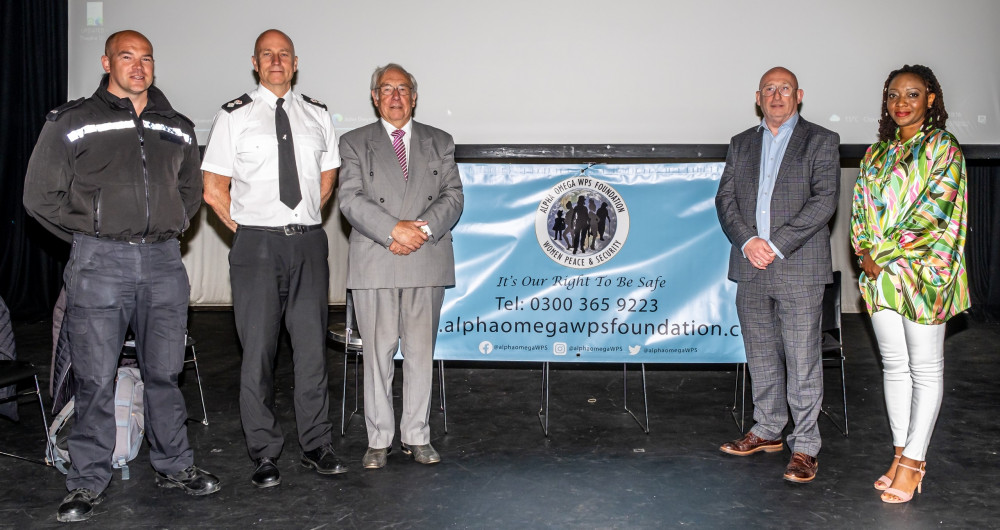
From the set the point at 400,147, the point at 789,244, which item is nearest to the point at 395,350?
→ the point at 400,147

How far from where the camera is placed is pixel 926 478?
3688 mm

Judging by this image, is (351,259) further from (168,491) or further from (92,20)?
(92,20)

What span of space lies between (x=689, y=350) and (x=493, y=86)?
2680 millimetres

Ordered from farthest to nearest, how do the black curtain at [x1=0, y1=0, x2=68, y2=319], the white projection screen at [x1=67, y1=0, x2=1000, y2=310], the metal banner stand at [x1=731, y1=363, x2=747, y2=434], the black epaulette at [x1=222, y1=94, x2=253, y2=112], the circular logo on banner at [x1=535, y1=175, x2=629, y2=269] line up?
the black curtain at [x1=0, y1=0, x2=68, y2=319], the white projection screen at [x1=67, y1=0, x2=1000, y2=310], the metal banner stand at [x1=731, y1=363, x2=747, y2=434], the circular logo on banner at [x1=535, y1=175, x2=629, y2=269], the black epaulette at [x1=222, y1=94, x2=253, y2=112]

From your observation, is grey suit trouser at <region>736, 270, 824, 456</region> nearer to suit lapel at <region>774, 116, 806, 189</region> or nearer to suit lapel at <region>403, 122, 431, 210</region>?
suit lapel at <region>774, 116, 806, 189</region>

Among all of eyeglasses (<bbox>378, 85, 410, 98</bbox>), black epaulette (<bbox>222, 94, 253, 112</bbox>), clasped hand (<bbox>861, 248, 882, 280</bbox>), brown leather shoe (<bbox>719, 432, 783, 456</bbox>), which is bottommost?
brown leather shoe (<bbox>719, 432, 783, 456</bbox>)

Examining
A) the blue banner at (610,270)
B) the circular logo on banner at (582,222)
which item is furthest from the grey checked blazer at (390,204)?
the circular logo on banner at (582,222)

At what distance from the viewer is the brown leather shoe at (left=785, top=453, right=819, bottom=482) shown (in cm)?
364

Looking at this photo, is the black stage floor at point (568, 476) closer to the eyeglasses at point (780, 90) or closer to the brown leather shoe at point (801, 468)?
the brown leather shoe at point (801, 468)

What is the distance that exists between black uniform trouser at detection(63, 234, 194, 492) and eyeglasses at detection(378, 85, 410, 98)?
47.5 inches

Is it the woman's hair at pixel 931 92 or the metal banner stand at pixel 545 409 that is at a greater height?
the woman's hair at pixel 931 92

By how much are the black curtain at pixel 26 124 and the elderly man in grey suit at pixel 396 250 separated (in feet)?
16.9

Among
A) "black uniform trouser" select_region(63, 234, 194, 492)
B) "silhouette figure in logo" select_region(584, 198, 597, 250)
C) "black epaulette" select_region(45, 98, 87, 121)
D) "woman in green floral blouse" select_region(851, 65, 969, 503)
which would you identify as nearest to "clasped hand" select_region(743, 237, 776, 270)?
"woman in green floral blouse" select_region(851, 65, 969, 503)

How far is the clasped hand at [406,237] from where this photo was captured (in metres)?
3.74
